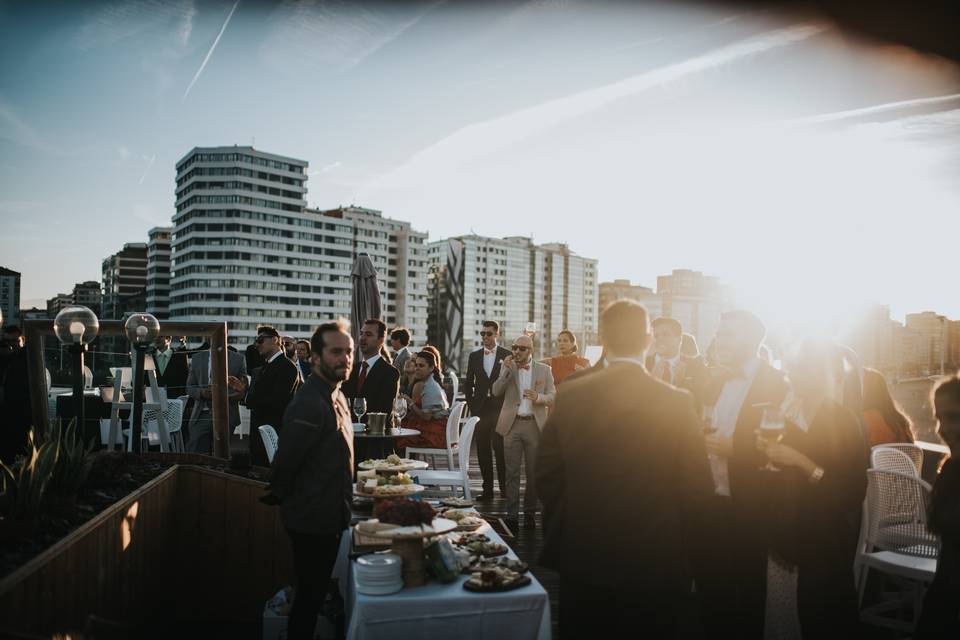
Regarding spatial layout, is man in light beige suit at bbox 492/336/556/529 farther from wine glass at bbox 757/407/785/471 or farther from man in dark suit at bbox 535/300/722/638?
man in dark suit at bbox 535/300/722/638

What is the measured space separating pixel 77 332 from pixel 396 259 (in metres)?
127

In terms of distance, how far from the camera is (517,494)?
20.9 ft

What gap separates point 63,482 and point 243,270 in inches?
4689

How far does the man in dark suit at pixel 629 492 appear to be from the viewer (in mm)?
2285

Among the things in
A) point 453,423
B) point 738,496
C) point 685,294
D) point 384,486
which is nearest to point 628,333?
point 738,496

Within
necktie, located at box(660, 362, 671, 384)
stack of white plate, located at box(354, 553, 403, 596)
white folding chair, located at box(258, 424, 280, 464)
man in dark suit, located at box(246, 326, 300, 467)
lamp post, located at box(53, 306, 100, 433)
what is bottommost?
stack of white plate, located at box(354, 553, 403, 596)

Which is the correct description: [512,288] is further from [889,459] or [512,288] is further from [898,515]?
[898,515]

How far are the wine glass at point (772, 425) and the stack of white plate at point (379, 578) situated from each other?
1702 mm

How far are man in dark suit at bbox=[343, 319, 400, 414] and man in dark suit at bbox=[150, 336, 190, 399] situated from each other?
2.76m

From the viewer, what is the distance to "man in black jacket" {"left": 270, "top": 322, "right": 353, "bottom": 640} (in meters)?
2.96

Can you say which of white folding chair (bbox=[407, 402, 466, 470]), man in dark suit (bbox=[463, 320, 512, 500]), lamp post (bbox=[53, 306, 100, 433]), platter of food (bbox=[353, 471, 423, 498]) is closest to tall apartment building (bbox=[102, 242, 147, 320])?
man in dark suit (bbox=[463, 320, 512, 500])

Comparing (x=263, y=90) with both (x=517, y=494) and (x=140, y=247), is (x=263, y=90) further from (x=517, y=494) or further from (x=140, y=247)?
(x=140, y=247)

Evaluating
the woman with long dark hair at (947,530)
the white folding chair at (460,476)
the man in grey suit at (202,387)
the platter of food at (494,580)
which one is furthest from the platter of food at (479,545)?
the man in grey suit at (202,387)

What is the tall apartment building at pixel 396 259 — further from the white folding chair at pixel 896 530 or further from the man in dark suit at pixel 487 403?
the white folding chair at pixel 896 530
